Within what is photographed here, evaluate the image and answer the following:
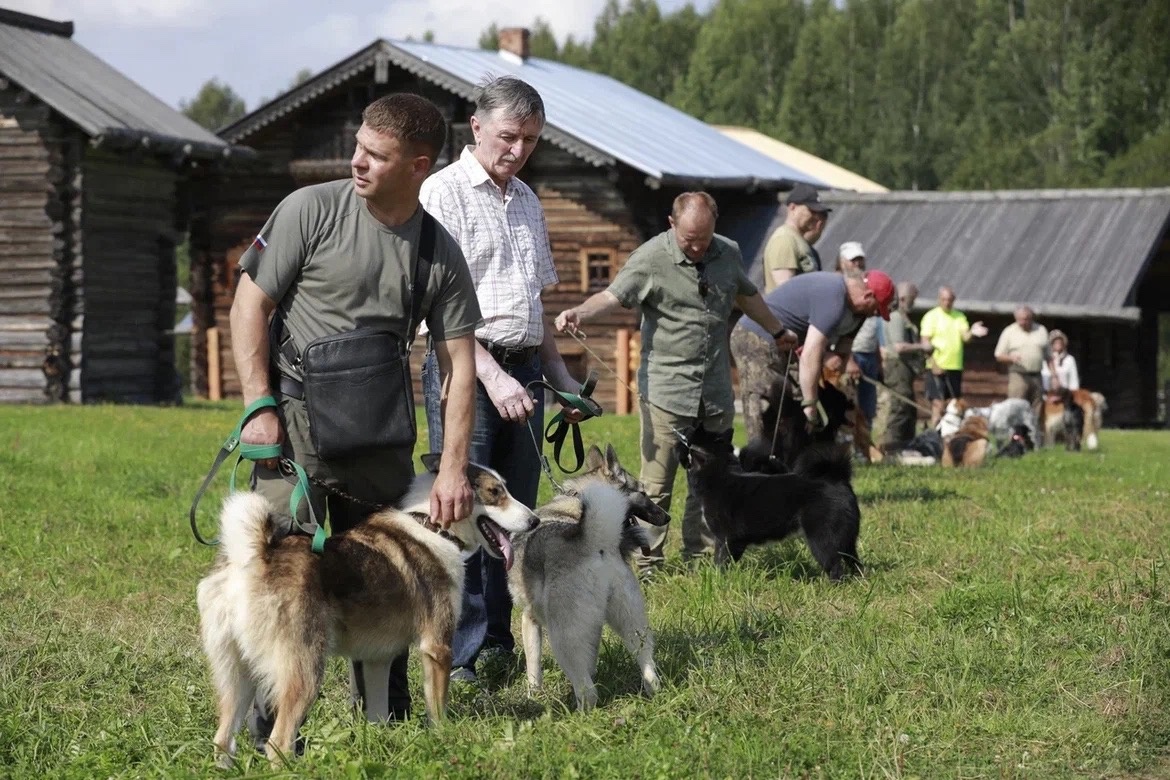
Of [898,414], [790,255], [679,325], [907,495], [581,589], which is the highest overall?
[790,255]

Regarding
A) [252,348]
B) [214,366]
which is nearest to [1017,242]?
[214,366]

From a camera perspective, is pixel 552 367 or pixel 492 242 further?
pixel 552 367

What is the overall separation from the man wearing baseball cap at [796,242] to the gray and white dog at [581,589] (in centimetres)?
468

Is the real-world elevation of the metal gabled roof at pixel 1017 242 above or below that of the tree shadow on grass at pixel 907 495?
above

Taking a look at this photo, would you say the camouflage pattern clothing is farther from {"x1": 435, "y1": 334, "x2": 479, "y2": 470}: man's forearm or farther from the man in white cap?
{"x1": 435, "y1": 334, "x2": 479, "y2": 470}: man's forearm

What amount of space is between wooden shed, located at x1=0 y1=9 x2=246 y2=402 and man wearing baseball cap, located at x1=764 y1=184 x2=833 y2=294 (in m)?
11.8

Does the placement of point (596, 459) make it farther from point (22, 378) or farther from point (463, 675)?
point (22, 378)

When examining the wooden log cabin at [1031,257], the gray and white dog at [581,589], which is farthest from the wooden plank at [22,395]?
the gray and white dog at [581,589]

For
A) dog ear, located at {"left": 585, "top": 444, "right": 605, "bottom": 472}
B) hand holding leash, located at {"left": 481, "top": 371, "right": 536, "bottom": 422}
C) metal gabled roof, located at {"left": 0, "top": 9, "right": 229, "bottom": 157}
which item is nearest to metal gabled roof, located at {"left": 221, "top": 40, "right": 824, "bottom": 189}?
metal gabled roof, located at {"left": 0, "top": 9, "right": 229, "bottom": 157}

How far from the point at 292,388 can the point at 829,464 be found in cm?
374

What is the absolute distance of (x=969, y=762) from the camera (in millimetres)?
4238

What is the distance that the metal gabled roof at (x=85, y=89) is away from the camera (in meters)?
18.9

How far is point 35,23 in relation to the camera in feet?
72.4

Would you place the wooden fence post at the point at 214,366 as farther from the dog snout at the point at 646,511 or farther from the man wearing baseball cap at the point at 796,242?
the dog snout at the point at 646,511
